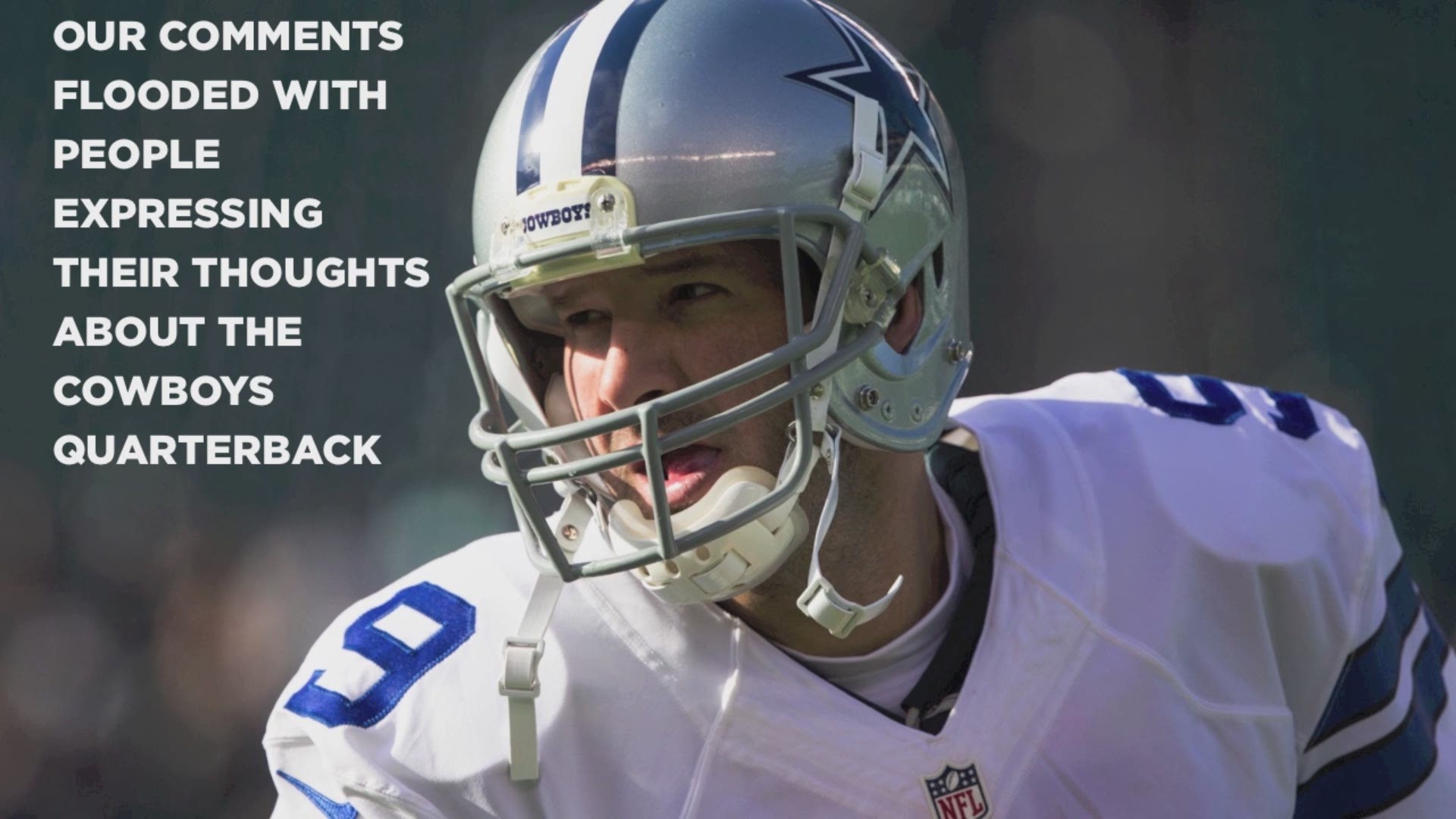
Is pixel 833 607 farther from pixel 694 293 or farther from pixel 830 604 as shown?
pixel 694 293

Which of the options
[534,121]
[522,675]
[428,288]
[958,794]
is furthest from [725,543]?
[428,288]

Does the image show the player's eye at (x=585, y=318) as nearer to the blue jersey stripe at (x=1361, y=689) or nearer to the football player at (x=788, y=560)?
the football player at (x=788, y=560)

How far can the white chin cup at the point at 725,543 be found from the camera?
1.32m

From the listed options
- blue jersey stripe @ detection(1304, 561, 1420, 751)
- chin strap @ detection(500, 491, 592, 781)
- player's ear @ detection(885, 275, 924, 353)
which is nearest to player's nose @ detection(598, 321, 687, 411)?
chin strap @ detection(500, 491, 592, 781)

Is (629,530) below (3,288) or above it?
below

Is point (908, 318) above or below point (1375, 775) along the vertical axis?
above

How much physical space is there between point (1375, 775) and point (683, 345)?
79 centimetres

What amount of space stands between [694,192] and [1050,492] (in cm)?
50

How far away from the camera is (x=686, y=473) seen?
1395 millimetres

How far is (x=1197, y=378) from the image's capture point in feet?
5.86

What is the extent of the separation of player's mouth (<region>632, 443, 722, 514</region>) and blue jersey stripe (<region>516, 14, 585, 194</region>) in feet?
0.91

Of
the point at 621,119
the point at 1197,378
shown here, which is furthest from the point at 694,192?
the point at 1197,378

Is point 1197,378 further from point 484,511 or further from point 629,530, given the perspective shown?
point 484,511

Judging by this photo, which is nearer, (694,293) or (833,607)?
(833,607)
